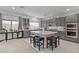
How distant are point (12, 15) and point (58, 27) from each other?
165 inches

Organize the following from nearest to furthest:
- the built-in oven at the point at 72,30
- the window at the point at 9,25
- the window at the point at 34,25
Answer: the built-in oven at the point at 72,30
the window at the point at 9,25
the window at the point at 34,25

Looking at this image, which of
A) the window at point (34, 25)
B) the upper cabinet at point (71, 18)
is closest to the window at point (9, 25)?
the window at point (34, 25)

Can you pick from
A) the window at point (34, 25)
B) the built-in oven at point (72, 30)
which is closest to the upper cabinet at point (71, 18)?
the built-in oven at point (72, 30)

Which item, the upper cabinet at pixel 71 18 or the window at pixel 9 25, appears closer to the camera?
the upper cabinet at pixel 71 18

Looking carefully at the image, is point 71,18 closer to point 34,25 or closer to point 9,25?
point 34,25

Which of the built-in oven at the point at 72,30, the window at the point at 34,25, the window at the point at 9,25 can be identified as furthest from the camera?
the window at the point at 34,25

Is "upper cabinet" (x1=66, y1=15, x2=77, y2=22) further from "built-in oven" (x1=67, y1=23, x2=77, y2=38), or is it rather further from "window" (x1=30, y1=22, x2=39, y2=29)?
"window" (x1=30, y1=22, x2=39, y2=29)

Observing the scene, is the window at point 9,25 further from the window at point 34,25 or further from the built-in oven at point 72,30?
the built-in oven at point 72,30

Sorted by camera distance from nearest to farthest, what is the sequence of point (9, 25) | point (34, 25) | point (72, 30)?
point (72, 30), point (9, 25), point (34, 25)

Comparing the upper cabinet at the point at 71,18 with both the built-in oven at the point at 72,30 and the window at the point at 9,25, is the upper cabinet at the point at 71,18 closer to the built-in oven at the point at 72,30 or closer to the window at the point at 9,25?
the built-in oven at the point at 72,30

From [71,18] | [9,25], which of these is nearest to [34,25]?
[9,25]

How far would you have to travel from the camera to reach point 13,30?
22.9ft

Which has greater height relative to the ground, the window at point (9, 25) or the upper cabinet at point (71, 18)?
the upper cabinet at point (71, 18)
